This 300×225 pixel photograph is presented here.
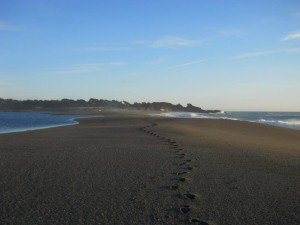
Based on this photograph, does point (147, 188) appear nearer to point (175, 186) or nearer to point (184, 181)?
point (175, 186)

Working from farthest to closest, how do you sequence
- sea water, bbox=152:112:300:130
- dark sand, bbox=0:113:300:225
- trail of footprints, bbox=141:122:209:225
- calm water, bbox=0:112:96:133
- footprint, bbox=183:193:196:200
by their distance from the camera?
sea water, bbox=152:112:300:130 < calm water, bbox=0:112:96:133 < footprint, bbox=183:193:196:200 < dark sand, bbox=0:113:300:225 < trail of footprints, bbox=141:122:209:225

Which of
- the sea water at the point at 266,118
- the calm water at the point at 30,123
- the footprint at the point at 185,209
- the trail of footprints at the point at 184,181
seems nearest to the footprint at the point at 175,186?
the trail of footprints at the point at 184,181

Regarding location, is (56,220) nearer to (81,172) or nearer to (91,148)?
(81,172)

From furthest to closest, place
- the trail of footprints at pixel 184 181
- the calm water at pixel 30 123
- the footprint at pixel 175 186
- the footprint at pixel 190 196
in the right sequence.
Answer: the calm water at pixel 30 123 < the footprint at pixel 175 186 < the footprint at pixel 190 196 < the trail of footprints at pixel 184 181

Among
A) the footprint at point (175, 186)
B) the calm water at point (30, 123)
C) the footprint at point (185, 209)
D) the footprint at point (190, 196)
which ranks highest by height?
the footprint at point (175, 186)

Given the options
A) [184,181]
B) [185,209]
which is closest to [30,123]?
[184,181]

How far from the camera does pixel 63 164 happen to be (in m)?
9.87

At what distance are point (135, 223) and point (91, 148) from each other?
26.9 feet

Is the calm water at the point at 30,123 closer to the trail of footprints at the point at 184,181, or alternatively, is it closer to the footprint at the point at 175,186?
the trail of footprints at the point at 184,181

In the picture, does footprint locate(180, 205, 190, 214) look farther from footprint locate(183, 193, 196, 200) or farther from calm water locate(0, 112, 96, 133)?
calm water locate(0, 112, 96, 133)

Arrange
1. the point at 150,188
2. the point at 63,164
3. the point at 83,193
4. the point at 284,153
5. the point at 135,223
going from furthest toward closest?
the point at 284,153
the point at 63,164
the point at 150,188
the point at 83,193
the point at 135,223

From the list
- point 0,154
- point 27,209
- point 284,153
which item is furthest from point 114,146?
point 27,209

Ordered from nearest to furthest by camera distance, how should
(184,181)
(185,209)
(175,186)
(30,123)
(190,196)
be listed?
(185,209) < (190,196) < (175,186) < (184,181) < (30,123)

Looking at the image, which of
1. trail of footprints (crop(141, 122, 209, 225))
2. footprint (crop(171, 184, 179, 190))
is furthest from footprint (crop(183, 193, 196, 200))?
footprint (crop(171, 184, 179, 190))
